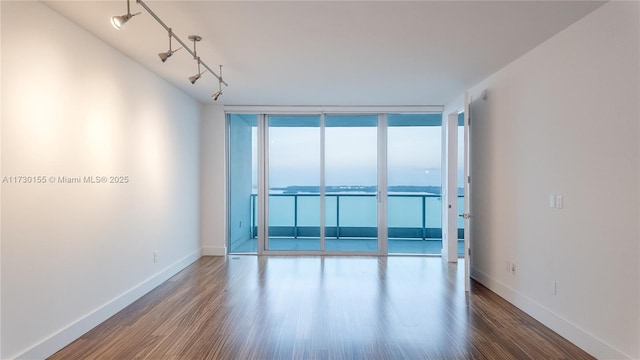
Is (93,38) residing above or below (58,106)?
above

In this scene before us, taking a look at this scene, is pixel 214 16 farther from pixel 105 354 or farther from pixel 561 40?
pixel 561 40

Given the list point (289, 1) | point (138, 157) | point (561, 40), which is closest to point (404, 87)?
point (561, 40)

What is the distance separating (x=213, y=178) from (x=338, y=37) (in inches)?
140

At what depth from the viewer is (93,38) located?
3.00 metres

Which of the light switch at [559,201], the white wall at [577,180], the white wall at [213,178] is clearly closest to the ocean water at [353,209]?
the white wall at [213,178]

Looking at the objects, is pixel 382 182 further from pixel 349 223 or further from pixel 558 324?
pixel 558 324

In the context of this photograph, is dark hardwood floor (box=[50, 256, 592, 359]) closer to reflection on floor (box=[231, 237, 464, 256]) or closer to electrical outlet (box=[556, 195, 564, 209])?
electrical outlet (box=[556, 195, 564, 209])

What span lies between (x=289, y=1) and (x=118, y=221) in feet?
8.35

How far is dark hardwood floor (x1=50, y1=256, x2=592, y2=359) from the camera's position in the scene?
259cm

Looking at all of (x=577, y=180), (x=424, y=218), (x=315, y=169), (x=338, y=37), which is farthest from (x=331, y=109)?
(x=577, y=180)

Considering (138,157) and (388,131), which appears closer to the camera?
(138,157)

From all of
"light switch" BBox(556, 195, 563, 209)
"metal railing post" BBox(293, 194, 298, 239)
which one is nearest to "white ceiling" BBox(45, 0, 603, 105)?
"light switch" BBox(556, 195, 563, 209)

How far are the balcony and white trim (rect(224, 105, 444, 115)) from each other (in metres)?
1.42

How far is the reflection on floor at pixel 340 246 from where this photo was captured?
241 inches
